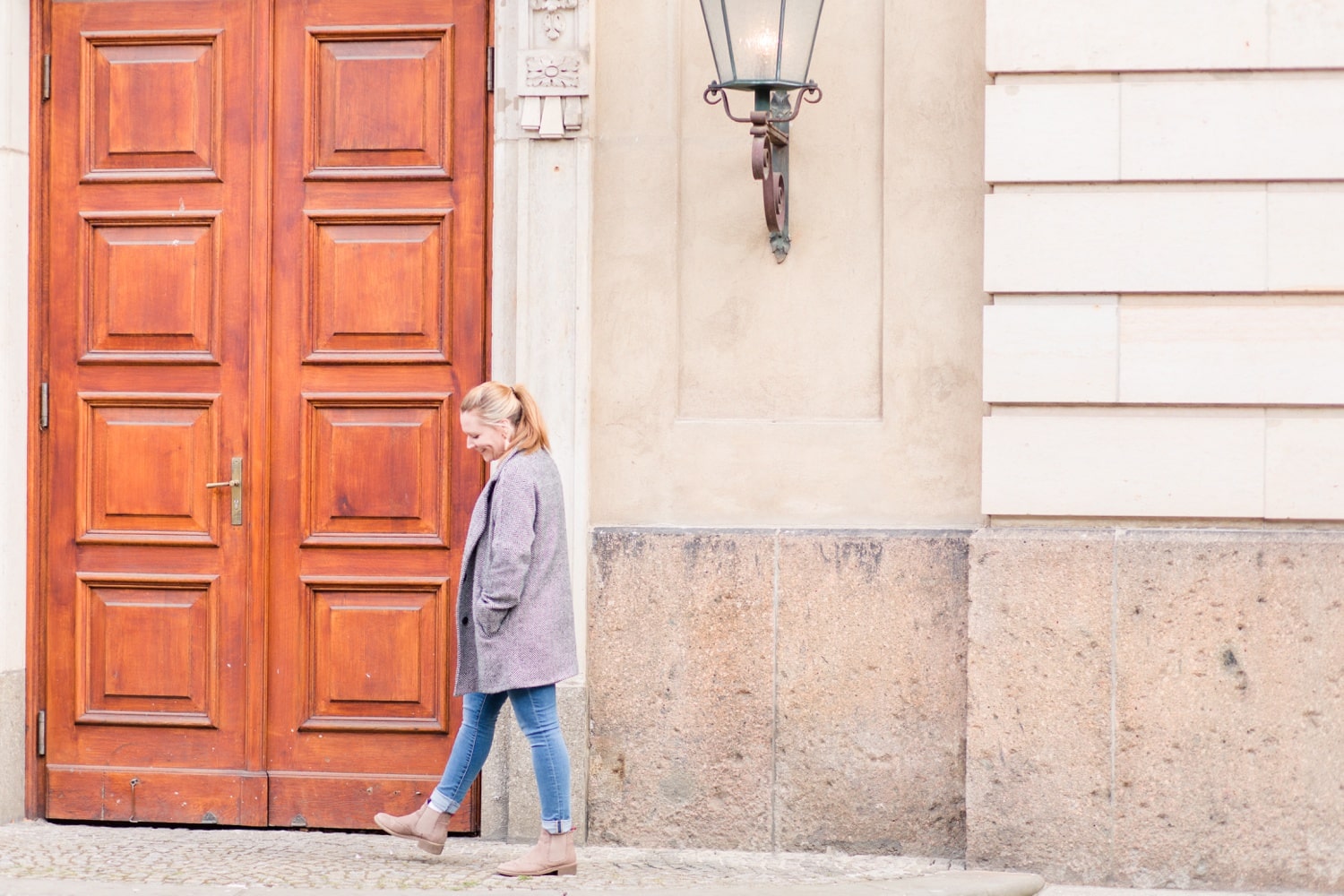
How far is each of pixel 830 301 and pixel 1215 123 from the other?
1.51 m

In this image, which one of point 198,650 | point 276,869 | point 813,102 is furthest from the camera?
point 198,650

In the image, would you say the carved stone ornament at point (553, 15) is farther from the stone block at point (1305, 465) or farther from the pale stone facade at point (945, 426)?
the stone block at point (1305, 465)

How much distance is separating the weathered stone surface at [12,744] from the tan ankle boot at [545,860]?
2201 mm

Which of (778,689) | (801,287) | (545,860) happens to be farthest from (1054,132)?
(545,860)

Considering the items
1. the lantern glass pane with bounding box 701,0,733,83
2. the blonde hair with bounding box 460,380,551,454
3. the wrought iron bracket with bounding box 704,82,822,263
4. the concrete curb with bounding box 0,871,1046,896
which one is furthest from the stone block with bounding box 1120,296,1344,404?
the blonde hair with bounding box 460,380,551,454

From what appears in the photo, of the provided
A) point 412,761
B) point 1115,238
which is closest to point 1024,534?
point 1115,238

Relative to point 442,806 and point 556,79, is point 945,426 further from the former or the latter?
point 442,806

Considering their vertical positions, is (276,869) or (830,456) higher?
(830,456)

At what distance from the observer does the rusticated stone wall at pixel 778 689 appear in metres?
5.50

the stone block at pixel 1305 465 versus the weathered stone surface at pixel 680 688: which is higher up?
the stone block at pixel 1305 465

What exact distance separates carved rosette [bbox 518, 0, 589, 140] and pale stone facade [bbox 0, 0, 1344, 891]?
0.7 inches

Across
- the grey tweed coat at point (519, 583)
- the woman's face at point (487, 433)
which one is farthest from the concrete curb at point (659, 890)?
the woman's face at point (487, 433)

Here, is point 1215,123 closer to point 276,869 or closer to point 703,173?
point 703,173

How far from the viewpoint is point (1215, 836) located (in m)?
5.21
